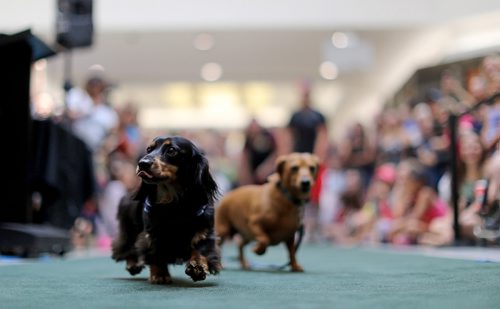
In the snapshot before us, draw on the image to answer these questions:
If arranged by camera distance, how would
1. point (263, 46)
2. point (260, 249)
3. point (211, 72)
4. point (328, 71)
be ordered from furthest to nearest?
point (211, 72), point (328, 71), point (263, 46), point (260, 249)

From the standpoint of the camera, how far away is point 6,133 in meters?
5.38

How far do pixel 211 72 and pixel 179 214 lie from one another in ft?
53.5

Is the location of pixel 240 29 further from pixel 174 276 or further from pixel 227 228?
pixel 174 276

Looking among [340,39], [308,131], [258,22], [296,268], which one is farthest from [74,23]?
[340,39]

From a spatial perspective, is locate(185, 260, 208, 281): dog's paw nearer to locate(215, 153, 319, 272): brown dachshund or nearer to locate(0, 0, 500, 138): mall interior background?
locate(215, 153, 319, 272): brown dachshund

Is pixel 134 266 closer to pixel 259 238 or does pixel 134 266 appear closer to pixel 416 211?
pixel 259 238

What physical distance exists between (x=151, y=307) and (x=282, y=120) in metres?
20.7

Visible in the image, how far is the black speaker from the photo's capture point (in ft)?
22.8

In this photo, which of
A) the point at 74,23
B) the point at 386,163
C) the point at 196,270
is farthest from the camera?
the point at 386,163

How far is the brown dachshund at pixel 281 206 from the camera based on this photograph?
14.1 ft

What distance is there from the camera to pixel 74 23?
698cm

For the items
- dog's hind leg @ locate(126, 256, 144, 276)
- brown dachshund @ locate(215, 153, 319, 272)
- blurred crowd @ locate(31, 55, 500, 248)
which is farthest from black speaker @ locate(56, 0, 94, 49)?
dog's hind leg @ locate(126, 256, 144, 276)

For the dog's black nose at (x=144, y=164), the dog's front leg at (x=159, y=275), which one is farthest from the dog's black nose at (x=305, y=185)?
the dog's black nose at (x=144, y=164)

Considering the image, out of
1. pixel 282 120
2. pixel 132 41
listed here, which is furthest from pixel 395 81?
pixel 282 120
